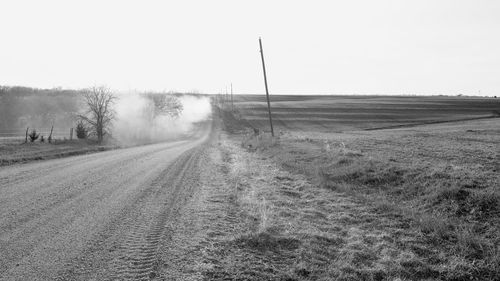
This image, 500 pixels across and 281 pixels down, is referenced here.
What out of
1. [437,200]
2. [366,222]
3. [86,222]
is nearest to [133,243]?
[86,222]

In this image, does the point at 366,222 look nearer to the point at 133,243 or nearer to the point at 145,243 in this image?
the point at 145,243

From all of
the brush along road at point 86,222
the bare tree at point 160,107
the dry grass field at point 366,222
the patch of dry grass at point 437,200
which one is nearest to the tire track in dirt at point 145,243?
the brush along road at point 86,222

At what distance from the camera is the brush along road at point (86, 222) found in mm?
5844

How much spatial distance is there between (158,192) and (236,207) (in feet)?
10.8

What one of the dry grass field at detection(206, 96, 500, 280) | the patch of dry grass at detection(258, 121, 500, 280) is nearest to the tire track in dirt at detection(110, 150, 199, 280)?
the dry grass field at detection(206, 96, 500, 280)

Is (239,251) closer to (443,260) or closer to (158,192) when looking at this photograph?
(443,260)

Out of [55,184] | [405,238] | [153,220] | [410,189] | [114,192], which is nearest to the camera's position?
[405,238]

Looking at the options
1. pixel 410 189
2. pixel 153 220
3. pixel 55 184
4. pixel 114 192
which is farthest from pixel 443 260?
pixel 55 184

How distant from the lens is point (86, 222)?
27.2ft

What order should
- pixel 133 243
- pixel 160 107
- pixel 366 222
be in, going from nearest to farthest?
pixel 133 243 < pixel 366 222 < pixel 160 107

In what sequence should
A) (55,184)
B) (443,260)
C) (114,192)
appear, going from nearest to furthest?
1. (443,260)
2. (114,192)
3. (55,184)

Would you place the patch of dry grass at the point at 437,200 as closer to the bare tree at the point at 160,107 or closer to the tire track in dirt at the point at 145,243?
the tire track in dirt at the point at 145,243

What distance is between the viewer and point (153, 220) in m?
8.52

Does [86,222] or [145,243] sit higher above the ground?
[86,222]
